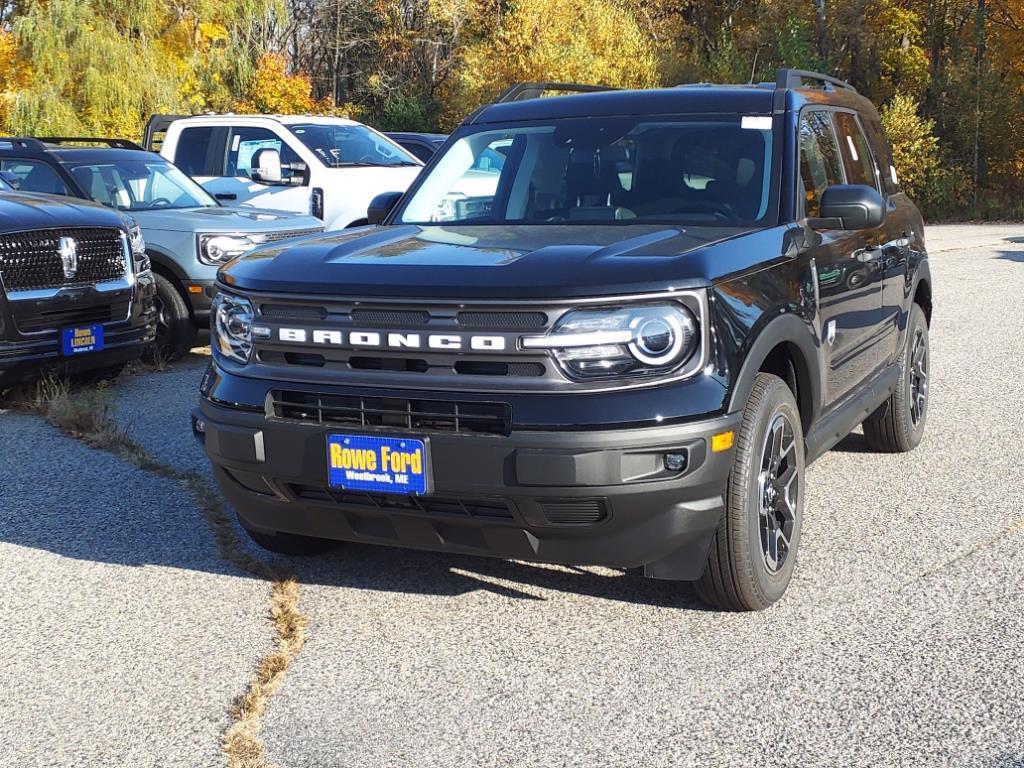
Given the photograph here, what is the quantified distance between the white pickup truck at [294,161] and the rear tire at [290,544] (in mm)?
8530

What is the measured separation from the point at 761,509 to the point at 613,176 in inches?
65.4

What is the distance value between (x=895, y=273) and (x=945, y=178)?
25.8m

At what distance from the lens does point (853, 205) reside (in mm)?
4859

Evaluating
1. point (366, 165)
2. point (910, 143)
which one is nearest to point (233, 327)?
point (366, 165)

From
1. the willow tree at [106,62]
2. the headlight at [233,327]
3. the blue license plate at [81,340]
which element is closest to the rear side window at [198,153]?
the blue license plate at [81,340]

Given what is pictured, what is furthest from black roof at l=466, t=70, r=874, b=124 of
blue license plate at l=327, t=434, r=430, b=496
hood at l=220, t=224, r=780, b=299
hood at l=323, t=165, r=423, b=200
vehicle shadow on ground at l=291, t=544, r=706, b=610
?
hood at l=323, t=165, r=423, b=200

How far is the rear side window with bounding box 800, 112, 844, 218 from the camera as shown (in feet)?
16.8

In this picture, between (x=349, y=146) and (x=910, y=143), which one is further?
(x=910, y=143)

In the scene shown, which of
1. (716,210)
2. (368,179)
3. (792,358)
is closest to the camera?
(792,358)

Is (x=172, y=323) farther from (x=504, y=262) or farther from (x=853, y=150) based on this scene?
(x=504, y=262)

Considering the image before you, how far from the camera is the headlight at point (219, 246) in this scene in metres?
10.1

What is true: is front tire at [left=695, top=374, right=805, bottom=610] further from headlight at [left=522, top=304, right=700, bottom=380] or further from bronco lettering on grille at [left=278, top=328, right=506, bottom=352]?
bronco lettering on grille at [left=278, top=328, right=506, bottom=352]

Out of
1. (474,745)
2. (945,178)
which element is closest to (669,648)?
(474,745)

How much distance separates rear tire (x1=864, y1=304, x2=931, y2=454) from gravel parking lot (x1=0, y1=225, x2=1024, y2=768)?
0.51 meters
